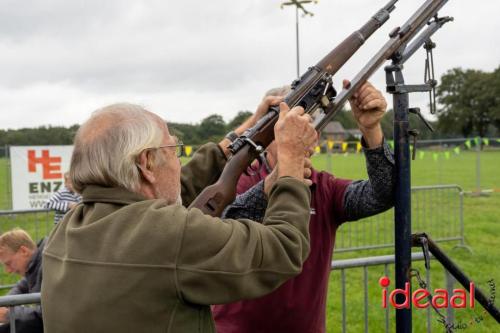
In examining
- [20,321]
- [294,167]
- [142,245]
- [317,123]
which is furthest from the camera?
[20,321]

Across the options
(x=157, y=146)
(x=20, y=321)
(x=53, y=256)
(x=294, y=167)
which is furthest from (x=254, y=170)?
(x=20, y=321)

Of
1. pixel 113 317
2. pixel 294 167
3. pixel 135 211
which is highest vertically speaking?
pixel 294 167

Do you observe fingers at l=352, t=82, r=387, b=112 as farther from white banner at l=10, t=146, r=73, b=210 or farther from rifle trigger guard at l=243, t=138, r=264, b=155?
white banner at l=10, t=146, r=73, b=210

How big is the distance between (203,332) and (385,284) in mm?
1193

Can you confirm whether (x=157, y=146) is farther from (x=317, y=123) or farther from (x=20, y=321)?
(x=20, y=321)


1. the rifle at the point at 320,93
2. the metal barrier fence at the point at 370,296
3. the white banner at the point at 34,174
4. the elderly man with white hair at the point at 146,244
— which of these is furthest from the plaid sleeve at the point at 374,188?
the white banner at the point at 34,174

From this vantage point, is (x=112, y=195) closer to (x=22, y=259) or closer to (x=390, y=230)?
(x=22, y=259)

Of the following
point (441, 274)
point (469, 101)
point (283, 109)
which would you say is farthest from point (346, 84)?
point (469, 101)

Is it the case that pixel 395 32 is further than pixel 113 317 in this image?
Yes

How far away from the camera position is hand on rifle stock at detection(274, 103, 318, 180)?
1.88 metres

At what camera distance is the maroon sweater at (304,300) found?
8.22 feet

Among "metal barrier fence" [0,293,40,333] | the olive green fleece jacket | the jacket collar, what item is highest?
the jacket collar

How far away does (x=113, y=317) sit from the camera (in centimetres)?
156

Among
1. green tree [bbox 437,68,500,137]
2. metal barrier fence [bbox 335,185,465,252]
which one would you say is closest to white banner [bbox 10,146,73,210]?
metal barrier fence [bbox 335,185,465,252]
